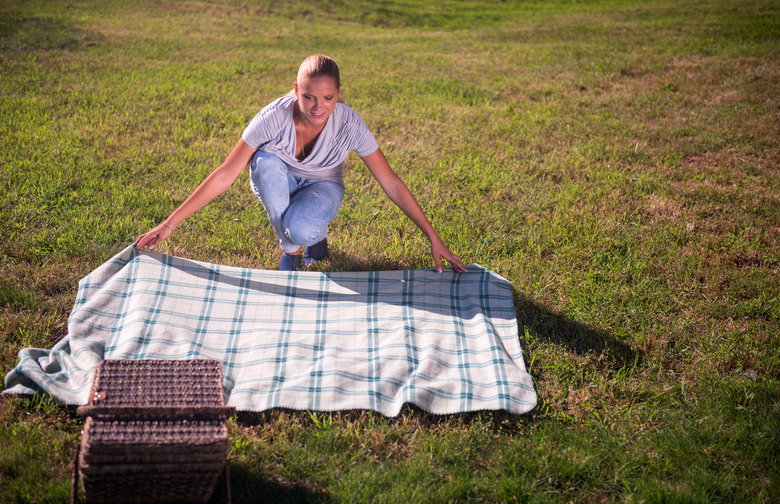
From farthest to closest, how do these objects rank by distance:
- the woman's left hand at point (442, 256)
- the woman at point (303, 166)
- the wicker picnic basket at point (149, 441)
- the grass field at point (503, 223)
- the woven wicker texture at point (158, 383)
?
the woman's left hand at point (442, 256) → the woman at point (303, 166) → the grass field at point (503, 223) → the woven wicker texture at point (158, 383) → the wicker picnic basket at point (149, 441)

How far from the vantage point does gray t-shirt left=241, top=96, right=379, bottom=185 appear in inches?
140

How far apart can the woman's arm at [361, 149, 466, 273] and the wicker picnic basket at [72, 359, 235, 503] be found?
181 cm

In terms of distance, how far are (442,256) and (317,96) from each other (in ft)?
4.23

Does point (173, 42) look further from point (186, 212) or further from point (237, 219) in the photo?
point (186, 212)

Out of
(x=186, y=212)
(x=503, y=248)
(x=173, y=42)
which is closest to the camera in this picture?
→ (x=186, y=212)

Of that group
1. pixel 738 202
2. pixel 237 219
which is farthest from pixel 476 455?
pixel 738 202

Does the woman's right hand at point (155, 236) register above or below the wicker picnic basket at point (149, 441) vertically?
above

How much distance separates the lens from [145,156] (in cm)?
560

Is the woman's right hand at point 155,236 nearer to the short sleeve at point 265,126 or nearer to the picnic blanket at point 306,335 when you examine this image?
the picnic blanket at point 306,335

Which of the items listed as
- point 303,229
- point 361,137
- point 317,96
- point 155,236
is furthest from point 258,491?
point 361,137

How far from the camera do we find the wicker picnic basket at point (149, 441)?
6.58 ft

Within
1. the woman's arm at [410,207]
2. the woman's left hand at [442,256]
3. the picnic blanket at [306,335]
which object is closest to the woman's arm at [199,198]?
the picnic blanket at [306,335]

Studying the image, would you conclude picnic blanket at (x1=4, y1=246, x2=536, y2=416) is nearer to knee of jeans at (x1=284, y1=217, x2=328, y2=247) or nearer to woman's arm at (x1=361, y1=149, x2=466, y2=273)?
woman's arm at (x1=361, y1=149, x2=466, y2=273)

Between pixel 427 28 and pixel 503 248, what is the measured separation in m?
10.6
